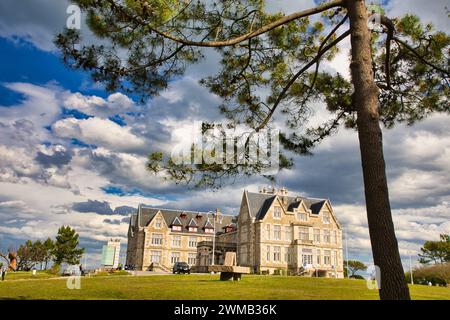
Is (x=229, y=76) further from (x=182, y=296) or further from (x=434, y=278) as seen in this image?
(x=434, y=278)

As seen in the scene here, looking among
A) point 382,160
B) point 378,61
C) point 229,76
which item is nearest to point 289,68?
point 229,76

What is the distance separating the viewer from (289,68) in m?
9.60

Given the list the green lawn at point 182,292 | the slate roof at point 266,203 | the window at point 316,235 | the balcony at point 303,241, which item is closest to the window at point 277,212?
the slate roof at point 266,203

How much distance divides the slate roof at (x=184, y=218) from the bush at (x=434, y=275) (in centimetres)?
2887

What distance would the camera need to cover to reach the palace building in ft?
163

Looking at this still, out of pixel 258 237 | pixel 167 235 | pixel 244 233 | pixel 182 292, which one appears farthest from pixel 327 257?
pixel 182 292

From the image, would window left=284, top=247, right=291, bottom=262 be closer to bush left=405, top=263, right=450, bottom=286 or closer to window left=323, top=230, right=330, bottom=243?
window left=323, top=230, right=330, bottom=243

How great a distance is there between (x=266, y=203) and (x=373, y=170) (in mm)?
47233

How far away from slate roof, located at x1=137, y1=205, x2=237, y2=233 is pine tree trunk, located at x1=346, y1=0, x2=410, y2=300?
184 feet

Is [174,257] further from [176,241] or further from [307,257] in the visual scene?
[307,257]

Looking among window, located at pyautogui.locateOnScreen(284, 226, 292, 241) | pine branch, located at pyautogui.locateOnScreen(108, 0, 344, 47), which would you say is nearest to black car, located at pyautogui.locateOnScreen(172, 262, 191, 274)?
window, located at pyautogui.locateOnScreen(284, 226, 292, 241)

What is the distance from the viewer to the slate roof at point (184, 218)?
200 ft

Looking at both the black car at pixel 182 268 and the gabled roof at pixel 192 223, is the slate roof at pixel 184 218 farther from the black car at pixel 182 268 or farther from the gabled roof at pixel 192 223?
the black car at pixel 182 268
